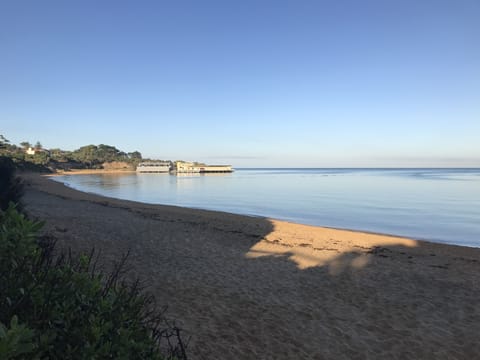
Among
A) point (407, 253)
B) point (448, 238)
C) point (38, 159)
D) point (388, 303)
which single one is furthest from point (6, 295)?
point (38, 159)

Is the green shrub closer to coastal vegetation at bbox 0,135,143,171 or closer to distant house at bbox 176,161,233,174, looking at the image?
coastal vegetation at bbox 0,135,143,171

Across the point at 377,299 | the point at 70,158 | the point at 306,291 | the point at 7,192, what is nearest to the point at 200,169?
the point at 70,158

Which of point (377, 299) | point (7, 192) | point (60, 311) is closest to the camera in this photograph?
point (60, 311)

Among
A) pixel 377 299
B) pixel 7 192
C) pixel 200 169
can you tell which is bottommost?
pixel 377 299

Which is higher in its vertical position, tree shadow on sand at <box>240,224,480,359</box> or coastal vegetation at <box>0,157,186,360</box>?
coastal vegetation at <box>0,157,186,360</box>

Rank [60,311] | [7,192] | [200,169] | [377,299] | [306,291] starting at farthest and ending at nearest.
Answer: [200,169], [7,192], [306,291], [377,299], [60,311]

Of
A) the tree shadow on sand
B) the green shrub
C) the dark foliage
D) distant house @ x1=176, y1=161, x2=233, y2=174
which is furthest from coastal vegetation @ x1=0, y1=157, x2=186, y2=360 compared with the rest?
distant house @ x1=176, y1=161, x2=233, y2=174

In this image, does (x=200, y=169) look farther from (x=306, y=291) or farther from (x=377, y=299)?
(x=377, y=299)

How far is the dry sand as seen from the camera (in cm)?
482

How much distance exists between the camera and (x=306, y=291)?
6910mm

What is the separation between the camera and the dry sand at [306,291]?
15.8 ft

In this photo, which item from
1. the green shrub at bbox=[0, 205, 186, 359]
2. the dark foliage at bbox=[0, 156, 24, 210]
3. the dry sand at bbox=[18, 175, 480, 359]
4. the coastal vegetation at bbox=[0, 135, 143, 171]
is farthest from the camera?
the coastal vegetation at bbox=[0, 135, 143, 171]

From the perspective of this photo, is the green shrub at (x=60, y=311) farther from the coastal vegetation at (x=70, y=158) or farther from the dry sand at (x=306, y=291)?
the coastal vegetation at (x=70, y=158)

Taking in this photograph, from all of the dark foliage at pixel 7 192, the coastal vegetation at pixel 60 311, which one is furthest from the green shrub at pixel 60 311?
the dark foliage at pixel 7 192
